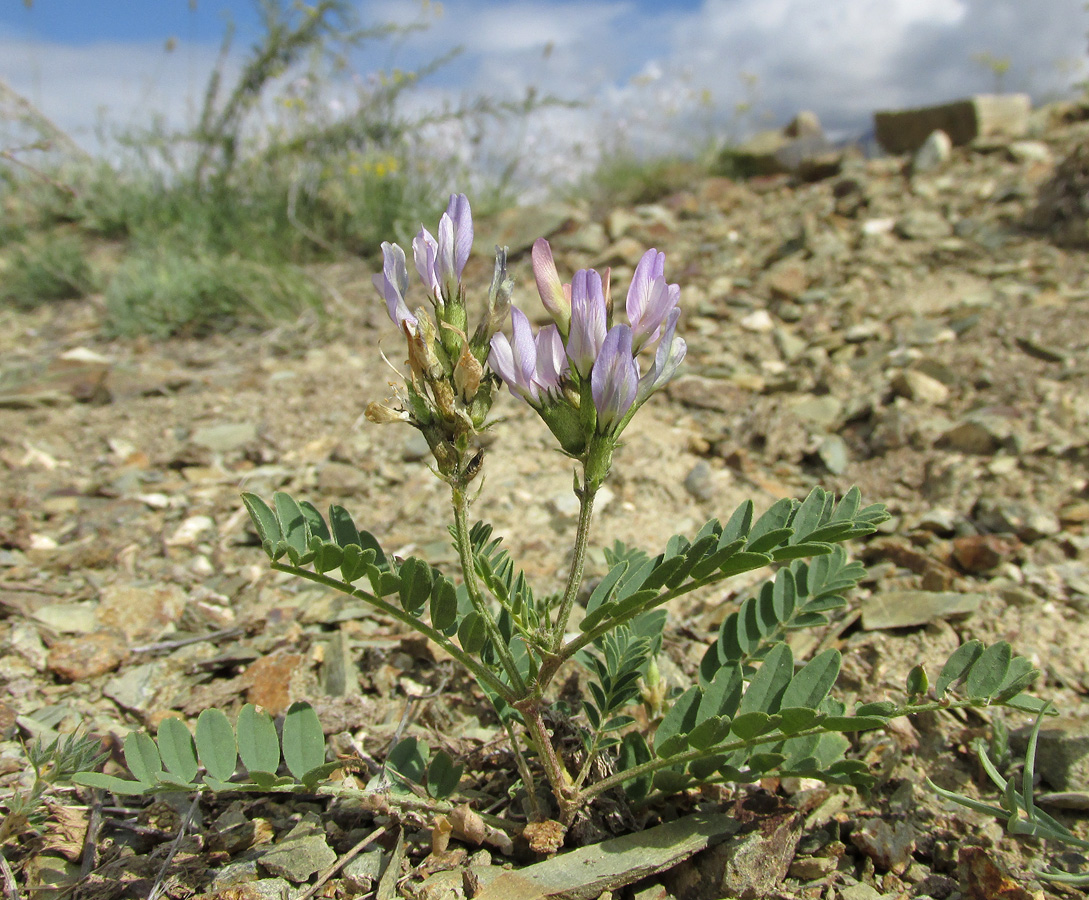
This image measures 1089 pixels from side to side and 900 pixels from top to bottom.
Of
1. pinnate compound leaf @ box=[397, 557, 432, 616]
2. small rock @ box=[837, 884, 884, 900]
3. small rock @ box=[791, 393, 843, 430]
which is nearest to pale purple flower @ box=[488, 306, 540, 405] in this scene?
pinnate compound leaf @ box=[397, 557, 432, 616]

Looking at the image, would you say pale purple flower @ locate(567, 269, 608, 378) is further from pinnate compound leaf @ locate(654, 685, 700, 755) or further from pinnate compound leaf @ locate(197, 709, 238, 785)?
pinnate compound leaf @ locate(197, 709, 238, 785)

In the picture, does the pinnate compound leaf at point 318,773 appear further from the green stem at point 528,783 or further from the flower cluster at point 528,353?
the flower cluster at point 528,353

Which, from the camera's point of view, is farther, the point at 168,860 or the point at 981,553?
the point at 981,553

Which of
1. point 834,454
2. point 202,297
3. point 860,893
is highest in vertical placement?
point 202,297

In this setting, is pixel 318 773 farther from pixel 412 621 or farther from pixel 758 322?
pixel 758 322

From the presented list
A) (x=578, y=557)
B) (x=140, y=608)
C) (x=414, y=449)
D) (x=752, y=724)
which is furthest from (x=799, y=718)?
(x=414, y=449)

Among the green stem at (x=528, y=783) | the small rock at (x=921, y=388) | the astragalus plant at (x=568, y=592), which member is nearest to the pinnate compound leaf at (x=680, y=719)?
the astragalus plant at (x=568, y=592)
